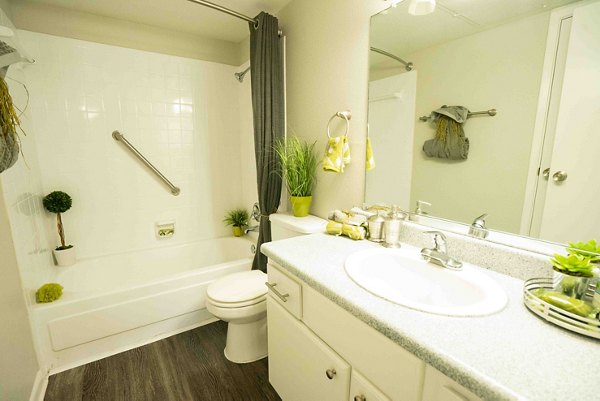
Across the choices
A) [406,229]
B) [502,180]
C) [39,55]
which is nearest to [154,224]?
[39,55]

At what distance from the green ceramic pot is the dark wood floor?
919 mm

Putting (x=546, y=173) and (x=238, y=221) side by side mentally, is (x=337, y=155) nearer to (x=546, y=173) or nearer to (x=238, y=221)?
(x=546, y=173)

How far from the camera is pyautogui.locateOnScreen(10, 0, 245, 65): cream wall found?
176 cm

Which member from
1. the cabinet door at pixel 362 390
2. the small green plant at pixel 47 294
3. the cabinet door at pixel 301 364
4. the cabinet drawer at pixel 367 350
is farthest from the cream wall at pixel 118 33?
the cabinet door at pixel 362 390

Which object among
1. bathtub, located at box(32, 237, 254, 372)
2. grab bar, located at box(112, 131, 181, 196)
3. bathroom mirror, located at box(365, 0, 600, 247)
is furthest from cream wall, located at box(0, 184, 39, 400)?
bathroom mirror, located at box(365, 0, 600, 247)

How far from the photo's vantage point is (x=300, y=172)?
5.41 feet

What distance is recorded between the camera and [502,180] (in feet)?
2.90

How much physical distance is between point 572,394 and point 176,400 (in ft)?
5.04

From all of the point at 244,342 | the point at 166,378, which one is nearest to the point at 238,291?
the point at 244,342

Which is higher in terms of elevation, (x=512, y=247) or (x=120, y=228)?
(x=512, y=247)

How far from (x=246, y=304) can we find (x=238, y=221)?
1.25m

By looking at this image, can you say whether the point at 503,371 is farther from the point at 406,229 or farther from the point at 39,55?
the point at 39,55

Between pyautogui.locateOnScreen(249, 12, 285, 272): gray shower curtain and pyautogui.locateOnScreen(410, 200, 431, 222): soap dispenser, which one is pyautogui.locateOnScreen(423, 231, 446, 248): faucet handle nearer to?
pyautogui.locateOnScreen(410, 200, 431, 222): soap dispenser

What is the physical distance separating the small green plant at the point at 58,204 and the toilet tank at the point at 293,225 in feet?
4.83
